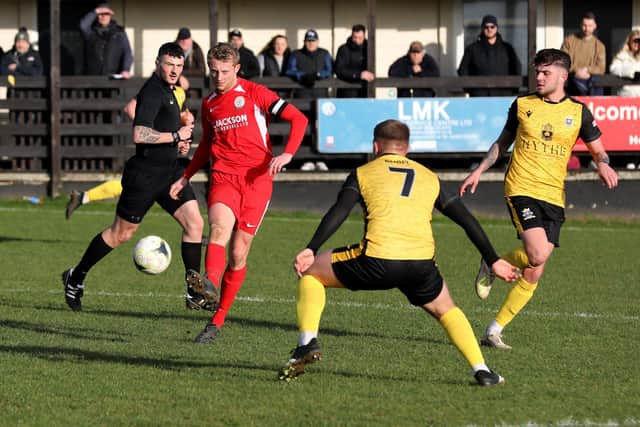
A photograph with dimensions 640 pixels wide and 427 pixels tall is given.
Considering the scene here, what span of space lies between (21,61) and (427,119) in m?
6.63

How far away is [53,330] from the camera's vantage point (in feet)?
30.8

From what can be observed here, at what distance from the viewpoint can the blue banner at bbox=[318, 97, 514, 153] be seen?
65.3 feet

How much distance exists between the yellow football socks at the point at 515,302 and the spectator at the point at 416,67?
38.0 ft

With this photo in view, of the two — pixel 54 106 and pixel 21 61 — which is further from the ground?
pixel 21 61

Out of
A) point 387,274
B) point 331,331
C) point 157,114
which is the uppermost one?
point 157,114

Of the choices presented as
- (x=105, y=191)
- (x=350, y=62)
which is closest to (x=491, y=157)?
(x=105, y=191)

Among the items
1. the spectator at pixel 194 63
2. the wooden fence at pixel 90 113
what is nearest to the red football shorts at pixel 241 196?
the wooden fence at pixel 90 113

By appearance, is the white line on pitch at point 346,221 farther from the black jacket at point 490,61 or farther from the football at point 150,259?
the football at point 150,259

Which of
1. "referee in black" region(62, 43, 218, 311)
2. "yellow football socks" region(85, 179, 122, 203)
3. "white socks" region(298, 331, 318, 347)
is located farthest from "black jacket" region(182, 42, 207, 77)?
"white socks" region(298, 331, 318, 347)

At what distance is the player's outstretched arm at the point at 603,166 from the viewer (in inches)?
357

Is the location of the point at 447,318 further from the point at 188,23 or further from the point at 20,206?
the point at 188,23

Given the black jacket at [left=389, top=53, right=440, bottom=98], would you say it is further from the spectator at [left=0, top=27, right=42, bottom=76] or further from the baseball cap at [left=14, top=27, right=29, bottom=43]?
the baseball cap at [left=14, top=27, right=29, bottom=43]

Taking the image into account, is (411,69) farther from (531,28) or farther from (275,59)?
(275,59)

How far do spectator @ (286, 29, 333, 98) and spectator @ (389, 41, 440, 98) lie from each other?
3.49 feet
